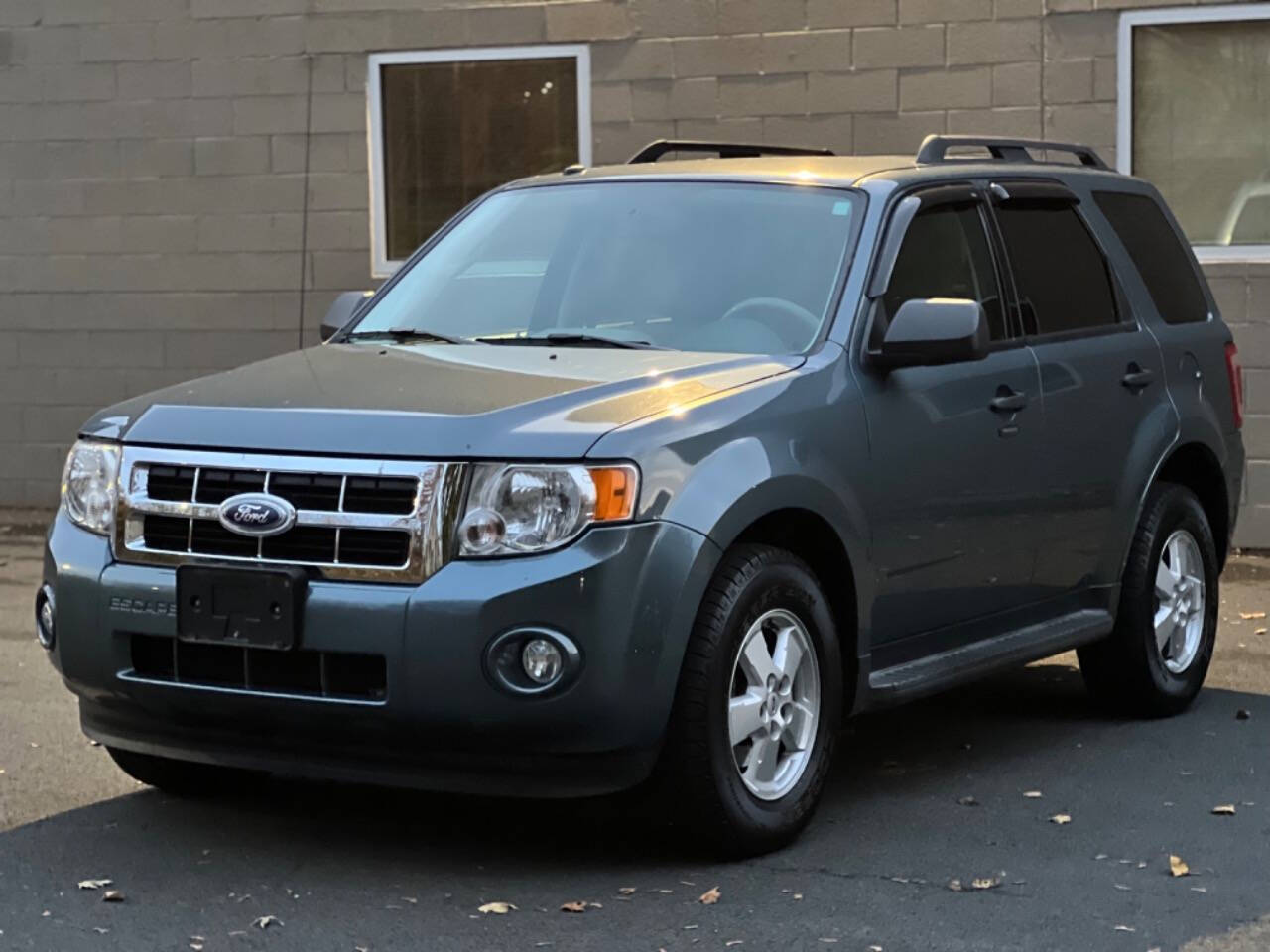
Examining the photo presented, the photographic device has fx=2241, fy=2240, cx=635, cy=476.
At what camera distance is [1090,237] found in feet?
24.2

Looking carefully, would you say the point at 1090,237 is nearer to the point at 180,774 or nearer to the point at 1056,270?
the point at 1056,270

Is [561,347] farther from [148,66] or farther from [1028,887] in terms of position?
[148,66]

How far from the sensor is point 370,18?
12.5m

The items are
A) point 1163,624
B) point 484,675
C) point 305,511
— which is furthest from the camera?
point 1163,624

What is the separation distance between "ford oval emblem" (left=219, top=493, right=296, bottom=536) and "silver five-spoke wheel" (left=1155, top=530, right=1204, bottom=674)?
336cm

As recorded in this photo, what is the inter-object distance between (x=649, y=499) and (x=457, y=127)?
777 cm

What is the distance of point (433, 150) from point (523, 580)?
7.91 metres

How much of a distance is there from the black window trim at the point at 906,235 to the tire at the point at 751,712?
2.72ft

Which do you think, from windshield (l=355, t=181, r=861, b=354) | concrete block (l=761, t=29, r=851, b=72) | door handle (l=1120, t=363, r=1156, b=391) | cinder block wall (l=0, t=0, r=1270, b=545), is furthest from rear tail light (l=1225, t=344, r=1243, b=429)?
concrete block (l=761, t=29, r=851, b=72)

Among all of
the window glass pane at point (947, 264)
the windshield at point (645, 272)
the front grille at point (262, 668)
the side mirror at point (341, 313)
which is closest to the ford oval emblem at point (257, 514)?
the front grille at point (262, 668)

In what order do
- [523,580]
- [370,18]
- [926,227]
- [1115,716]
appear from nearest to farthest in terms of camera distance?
[523,580] → [926,227] → [1115,716] → [370,18]

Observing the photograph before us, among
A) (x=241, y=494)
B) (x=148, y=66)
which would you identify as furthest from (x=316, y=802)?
(x=148, y=66)

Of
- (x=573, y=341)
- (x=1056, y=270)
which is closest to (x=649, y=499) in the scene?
(x=573, y=341)

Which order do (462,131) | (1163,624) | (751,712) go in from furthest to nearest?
(462,131)
(1163,624)
(751,712)
